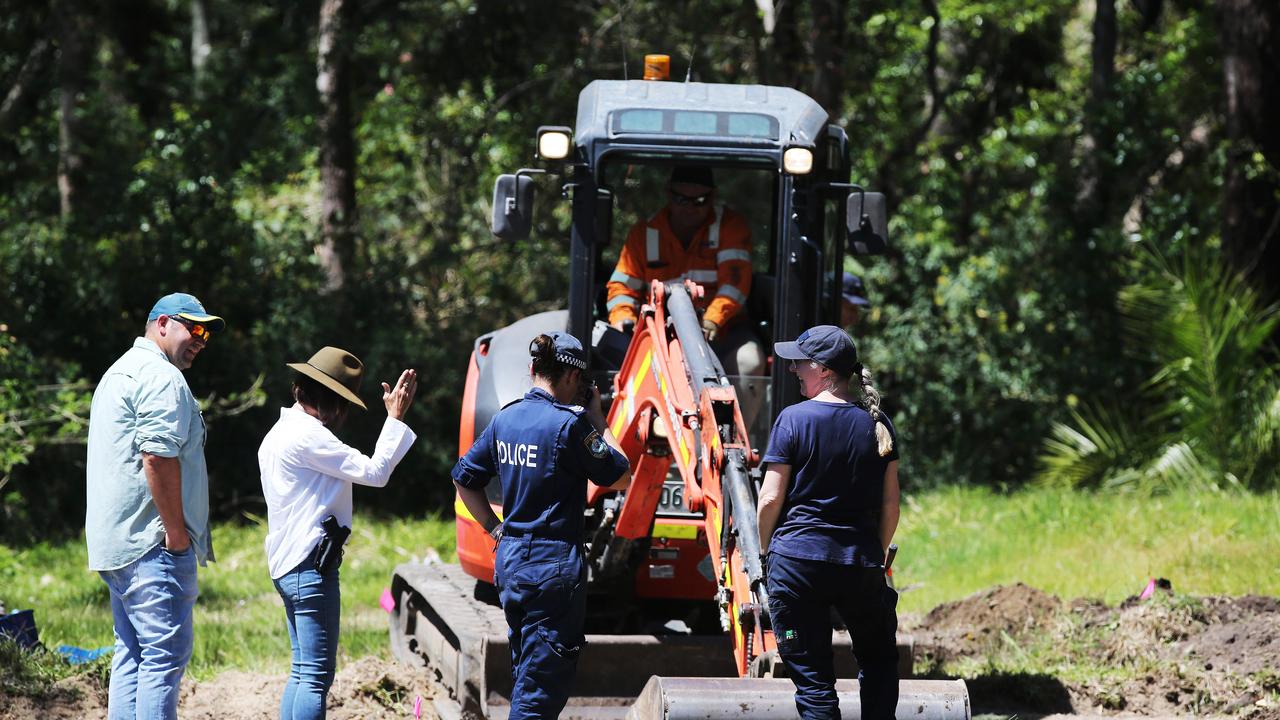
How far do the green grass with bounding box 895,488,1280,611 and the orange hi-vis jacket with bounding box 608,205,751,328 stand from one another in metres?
3.82

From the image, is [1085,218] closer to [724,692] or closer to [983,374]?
[983,374]

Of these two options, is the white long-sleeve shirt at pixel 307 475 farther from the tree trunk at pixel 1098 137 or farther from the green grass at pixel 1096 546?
the tree trunk at pixel 1098 137

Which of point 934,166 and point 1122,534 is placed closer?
point 1122,534

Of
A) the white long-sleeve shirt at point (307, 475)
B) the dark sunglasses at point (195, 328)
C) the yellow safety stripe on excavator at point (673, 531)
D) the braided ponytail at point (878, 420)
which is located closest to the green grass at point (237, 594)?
the yellow safety stripe on excavator at point (673, 531)

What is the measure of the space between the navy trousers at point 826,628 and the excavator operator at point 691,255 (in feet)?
7.11

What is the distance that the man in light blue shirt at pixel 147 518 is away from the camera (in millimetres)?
5406

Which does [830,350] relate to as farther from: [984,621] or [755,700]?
[984,621]

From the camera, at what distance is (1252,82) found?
13.9 m

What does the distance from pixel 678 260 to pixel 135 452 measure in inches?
124

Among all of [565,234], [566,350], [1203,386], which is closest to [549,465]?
[566,350]

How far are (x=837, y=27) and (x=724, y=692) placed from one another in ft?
36.3

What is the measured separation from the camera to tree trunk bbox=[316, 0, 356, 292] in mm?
14922

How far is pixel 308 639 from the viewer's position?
551 centimetres

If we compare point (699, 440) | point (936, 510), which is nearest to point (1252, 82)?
point (936, 510)
